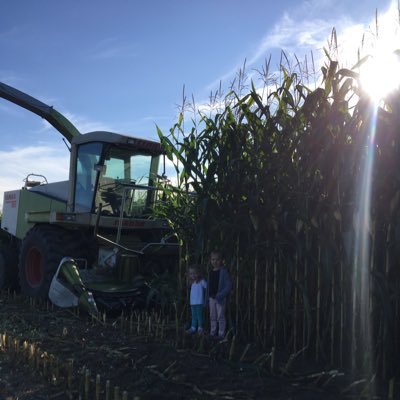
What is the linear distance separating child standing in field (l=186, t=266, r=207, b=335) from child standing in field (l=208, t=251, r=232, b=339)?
14cm

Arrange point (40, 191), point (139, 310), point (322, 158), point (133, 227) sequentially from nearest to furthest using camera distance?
point (322, 158) < point (139, 310) < point (133, 227) < point (40, 191)

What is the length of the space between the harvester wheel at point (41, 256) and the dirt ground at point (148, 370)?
1450mm

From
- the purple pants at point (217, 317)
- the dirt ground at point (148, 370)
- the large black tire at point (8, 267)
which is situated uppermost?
the large black tire at point (8, 267)

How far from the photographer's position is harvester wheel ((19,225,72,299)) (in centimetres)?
603

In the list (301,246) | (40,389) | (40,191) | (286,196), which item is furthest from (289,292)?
(40,191)

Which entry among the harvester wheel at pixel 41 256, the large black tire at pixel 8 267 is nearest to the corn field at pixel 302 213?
the harvester wheel at pixel 41 256

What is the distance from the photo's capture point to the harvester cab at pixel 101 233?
5.49 metres

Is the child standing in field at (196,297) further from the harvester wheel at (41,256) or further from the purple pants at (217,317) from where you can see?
the harvester wheel at (41,256)

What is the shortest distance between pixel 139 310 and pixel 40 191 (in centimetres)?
354

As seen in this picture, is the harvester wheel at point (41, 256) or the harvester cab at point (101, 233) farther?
the harvester wheel at point (41, 256)

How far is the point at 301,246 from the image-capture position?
3.53 m

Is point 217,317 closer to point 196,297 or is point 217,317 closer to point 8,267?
point 196,297

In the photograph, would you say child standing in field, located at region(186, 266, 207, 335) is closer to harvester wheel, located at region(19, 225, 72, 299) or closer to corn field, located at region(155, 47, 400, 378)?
corn field, located at region(155, 47, 400, 378)

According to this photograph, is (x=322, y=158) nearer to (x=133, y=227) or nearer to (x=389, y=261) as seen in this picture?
(x=389, y=261)
